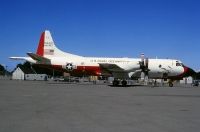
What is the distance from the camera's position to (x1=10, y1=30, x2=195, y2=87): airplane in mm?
42062

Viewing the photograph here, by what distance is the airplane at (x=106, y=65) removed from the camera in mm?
42062

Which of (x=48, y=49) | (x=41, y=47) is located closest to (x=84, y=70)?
(x=48, y=49)

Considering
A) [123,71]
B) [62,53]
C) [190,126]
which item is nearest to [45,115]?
[190,126]

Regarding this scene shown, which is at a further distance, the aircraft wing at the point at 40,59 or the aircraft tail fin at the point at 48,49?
the aircraft tail fin at the point at 48,49

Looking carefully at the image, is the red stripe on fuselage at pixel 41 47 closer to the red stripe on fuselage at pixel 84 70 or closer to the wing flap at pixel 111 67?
the red stripe on fuselage at pixel 84 70

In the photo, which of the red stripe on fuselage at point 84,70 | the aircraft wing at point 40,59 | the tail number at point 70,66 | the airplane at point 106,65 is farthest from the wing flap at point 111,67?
the aircraft wing at point 40,59

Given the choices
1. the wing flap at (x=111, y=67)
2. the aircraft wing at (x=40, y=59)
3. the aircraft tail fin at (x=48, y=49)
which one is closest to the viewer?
the wing flap at (x=111, y=67)

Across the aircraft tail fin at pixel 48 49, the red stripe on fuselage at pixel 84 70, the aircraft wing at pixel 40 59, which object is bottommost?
the red stripe on fuselage at pixel 84 70

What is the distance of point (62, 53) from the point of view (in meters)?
44.8

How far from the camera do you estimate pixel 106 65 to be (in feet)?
134

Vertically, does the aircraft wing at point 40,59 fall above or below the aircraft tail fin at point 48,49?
below

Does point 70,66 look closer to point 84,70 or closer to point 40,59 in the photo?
point 84,70

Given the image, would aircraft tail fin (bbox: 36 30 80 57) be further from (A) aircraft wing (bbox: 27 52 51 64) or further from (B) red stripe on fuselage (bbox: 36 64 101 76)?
(B) red stripe on fuselage (bbox: 36 64 101 76)

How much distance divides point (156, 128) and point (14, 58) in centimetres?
3801
